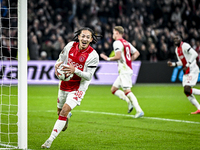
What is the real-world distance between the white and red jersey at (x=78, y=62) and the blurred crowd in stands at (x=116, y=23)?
13211mm

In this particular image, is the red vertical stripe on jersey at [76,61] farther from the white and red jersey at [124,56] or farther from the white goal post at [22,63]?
the white and red jersey at [124,56]

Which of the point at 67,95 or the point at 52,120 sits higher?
the point at 67,95

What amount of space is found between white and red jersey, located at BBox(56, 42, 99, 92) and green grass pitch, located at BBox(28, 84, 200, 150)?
944 mm

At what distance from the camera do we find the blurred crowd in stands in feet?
67.4

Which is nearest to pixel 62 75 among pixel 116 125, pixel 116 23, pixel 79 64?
pixel 79 64

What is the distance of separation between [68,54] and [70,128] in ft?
6.62

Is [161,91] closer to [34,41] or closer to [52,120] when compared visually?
[34,41]

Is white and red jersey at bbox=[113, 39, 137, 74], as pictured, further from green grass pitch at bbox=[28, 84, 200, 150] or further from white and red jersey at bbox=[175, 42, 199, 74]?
white and red jersey at bbox=[175, 42, 199, 74]

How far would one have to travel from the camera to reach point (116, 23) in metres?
22.9

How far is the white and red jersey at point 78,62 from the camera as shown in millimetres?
6270

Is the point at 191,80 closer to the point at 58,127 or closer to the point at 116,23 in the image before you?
the point at 58,127

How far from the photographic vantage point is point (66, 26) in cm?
2253

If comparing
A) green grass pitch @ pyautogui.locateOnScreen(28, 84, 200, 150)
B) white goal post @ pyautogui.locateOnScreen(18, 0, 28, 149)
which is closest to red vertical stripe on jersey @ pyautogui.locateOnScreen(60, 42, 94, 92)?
green grass pitch @ pyautogui.locateOnScreen(28, 84, 200, 150)

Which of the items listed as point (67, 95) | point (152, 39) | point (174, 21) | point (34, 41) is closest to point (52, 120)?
point (67, 95)
